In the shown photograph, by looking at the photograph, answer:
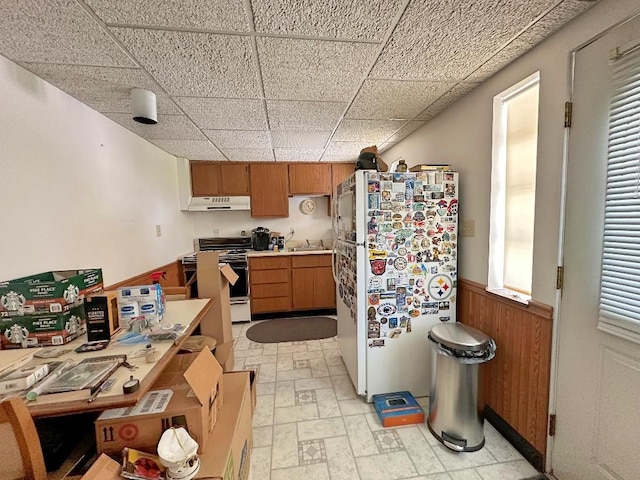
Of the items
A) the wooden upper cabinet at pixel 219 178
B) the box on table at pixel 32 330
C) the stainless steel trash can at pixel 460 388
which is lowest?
the stainless steel trash can at pixel 460 388

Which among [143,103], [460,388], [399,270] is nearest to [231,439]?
[460,388]

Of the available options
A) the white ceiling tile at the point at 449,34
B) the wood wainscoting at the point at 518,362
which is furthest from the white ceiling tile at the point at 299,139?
the wood wainscoting at the point at 518,362

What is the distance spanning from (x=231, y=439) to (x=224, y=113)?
215cm

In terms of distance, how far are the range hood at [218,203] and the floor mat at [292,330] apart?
5.51 feet

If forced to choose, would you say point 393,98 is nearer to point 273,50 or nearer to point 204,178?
point 273,50

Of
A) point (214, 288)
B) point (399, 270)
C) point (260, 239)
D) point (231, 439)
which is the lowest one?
point (231, 439)

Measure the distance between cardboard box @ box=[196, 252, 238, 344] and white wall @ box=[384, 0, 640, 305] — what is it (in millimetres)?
1879

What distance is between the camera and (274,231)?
4.34 m

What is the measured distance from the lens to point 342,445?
5.54ft

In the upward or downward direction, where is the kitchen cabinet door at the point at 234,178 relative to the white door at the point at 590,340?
upward

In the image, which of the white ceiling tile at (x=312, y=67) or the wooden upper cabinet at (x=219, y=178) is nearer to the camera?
the white ceiling tile at (x=312, y=67)

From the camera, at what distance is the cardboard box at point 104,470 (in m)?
0.80

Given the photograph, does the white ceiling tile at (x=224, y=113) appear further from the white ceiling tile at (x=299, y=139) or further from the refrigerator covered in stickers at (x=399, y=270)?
the refrigerator covered in stickers at (x=399, y=270)

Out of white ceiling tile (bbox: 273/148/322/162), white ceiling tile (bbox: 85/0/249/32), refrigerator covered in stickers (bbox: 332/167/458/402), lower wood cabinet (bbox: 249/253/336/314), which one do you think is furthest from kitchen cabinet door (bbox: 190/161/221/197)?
white ceiling tile (bbox: 85/0/249/32)
